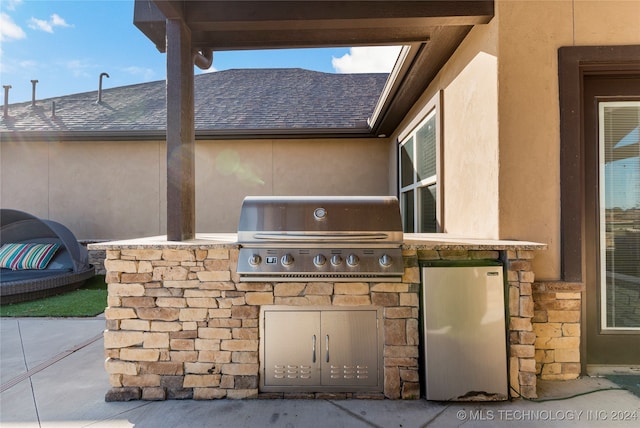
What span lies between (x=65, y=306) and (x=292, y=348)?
4344 millimetres

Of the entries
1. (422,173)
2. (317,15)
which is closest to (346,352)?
(317,15)

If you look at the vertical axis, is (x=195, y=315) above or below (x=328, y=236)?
below

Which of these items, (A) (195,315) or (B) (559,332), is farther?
(B) (559,332)

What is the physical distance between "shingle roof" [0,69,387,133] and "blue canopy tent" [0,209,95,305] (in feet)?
7.09

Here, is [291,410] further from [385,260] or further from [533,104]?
[533,104]

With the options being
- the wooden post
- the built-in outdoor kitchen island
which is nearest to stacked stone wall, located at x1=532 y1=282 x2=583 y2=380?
the built-in outdoor kitchen island

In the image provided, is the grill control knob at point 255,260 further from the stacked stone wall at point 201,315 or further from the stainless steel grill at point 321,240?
the stacked stone wall at point 201,315

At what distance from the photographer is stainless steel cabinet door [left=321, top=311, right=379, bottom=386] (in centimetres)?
243

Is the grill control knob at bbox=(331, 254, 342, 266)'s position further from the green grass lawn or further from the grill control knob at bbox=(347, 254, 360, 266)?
the green grass lawn

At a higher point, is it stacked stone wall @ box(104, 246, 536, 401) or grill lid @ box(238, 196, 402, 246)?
grill lid @ box(238, 196, 402, 246)

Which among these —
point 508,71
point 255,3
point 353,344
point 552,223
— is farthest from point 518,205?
point 255,3

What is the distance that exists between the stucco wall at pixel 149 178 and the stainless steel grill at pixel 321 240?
4.56 m

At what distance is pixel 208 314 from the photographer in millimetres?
2459

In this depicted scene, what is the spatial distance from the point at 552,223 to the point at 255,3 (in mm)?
3399
